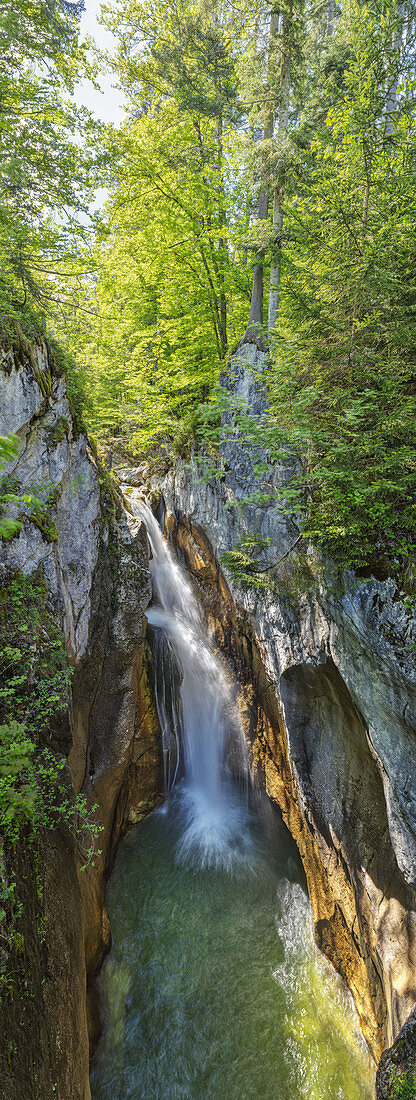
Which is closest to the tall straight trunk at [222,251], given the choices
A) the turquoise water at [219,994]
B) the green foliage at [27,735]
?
the green foliage at [27,735]

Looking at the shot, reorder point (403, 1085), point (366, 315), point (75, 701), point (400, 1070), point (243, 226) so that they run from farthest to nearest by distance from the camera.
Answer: point (243, 226)
point (75, 701)
point (366, 315)
point (400, 1070)
point (403, 1085)

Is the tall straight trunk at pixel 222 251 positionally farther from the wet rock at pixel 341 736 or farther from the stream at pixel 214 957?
the stream at pixel 214 957

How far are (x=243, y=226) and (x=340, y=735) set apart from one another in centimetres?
1114

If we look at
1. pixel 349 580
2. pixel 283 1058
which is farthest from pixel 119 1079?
pixel 349 580

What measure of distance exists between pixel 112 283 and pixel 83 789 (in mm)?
12173

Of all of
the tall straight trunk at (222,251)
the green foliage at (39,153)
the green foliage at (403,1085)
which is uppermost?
the tall straight trunk at (222,251)

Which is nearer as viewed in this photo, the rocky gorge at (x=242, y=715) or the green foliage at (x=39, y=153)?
the rocky gorge at (x=242, y=715)

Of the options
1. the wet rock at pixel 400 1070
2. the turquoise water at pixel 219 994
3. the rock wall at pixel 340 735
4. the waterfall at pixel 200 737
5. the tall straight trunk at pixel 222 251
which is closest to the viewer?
the wet rock at pixel 400 1070

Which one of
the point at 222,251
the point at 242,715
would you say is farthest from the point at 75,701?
the point at 222,251

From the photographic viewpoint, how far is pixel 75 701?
6656 millimetres

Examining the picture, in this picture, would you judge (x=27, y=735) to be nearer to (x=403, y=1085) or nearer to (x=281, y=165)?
(x=403, y=1085)

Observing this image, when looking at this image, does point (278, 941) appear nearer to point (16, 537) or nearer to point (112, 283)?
point (16, 537)

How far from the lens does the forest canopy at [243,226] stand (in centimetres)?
485

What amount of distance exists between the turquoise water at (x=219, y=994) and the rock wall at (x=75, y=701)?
555 mm
